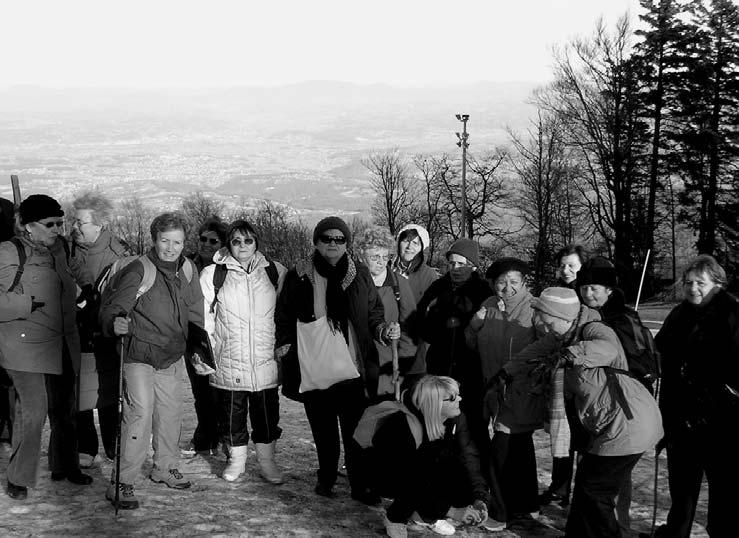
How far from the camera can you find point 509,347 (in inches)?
207

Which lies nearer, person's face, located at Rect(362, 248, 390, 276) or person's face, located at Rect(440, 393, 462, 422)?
person's face, located at Rect(440, 393, 462, 422)

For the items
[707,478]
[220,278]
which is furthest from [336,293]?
[707,478]

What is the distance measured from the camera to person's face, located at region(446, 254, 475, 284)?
5859mm

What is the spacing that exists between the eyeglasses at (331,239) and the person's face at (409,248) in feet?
2.85

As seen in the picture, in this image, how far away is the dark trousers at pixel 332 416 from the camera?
18.5 feet

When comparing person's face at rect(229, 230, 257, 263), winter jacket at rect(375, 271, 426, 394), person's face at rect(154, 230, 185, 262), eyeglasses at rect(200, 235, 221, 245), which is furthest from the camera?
eyeglasses at rect(200, 235, 221, 245)

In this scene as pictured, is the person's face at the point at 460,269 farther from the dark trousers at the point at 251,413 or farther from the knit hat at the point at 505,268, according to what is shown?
the dark trousers at the point at 251,413

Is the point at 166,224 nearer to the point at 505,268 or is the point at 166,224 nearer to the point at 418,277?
the point at 418,277

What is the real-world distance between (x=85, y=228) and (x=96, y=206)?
0.58ft

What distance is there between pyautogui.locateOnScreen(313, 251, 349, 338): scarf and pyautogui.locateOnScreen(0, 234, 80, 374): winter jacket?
168 centimetres

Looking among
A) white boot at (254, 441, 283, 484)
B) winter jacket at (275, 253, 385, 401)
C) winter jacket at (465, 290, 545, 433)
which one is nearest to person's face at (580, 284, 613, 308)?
winter jacket at (465, 290, 545, 433)

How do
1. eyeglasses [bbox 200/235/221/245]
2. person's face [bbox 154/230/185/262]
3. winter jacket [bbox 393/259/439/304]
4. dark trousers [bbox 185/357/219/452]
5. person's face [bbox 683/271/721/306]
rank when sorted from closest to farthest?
person's face [bbox 683/271/721/306] → person's face [bbox 154/230/185/262] → winter jacket [bbox 393/259/439/304] → dark trousers [bbox 185/357/219/452] → eyeglasses [bbox 200/235/221/245]

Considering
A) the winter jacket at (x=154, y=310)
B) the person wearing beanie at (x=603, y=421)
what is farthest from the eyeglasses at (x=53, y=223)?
the person wearing beanie at (x=603, y=421)

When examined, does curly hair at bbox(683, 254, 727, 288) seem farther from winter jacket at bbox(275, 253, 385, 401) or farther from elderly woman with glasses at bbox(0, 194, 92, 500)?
elderly woman with glasses at bbox(0, 194, 92, 500)
